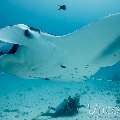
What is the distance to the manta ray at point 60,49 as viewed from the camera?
4.18 meters

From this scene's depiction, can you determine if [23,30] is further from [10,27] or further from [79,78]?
[79,78]

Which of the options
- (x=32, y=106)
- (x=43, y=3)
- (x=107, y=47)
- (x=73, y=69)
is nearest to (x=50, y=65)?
(x=73, y=69)

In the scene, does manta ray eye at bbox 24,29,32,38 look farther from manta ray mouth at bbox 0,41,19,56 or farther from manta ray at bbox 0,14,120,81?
manta ray mouth at bbox 0,41,19,56

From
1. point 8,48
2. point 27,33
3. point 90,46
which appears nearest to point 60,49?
point 90,46

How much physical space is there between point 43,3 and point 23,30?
7281 centimetres

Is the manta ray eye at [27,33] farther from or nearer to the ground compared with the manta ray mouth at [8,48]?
farther from the ground

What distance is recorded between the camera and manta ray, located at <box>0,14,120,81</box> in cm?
418

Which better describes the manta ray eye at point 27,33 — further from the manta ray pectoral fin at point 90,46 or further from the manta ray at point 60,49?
the manta ray pectoral fin at point 90,46

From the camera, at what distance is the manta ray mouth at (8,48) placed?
13.8ft

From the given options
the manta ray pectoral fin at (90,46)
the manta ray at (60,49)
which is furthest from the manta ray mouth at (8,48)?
the manta ray pectoral fin at (90,46)

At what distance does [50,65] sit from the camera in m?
4.48

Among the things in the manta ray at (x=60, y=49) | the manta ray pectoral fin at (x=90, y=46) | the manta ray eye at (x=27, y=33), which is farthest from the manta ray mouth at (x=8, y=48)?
the manta ray pectoral fin at (x=90, y=46)

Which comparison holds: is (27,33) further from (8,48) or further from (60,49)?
(60,49)

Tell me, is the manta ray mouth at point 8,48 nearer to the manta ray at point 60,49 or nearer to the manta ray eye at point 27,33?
the manta ray at point 60,49
